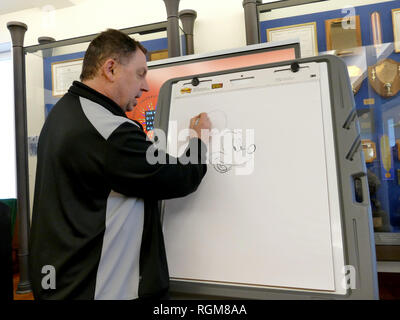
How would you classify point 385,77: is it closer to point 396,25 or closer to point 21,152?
point 396,25

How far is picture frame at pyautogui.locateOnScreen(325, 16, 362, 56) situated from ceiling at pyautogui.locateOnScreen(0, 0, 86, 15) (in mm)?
2003

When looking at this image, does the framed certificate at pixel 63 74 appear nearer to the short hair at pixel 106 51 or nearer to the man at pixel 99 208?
the short hair at pixel 106 51

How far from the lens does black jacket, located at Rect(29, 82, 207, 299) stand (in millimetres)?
742

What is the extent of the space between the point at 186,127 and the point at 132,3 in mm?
1940

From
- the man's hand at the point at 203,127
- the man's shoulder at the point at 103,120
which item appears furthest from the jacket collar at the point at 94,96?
the man's hand at the point at 203,127

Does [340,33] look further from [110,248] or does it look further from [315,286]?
[110,248]

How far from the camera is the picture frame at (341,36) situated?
1710 mm

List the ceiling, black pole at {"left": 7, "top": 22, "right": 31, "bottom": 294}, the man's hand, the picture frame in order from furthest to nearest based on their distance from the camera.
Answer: the ceiling < black pole at {"left": 7, "top": 22, "right": 31, "bottom": 294} < the picture frame < the man's hand

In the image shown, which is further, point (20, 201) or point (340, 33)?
point (20, 201)

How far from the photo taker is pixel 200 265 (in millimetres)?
820

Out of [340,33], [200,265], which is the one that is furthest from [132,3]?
[200,265]

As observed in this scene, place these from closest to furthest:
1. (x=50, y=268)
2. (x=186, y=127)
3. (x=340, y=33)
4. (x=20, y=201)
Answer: (x=50, y=268) < (x=186, y=127) < (x=340, y=33) < (x=20, y=201)

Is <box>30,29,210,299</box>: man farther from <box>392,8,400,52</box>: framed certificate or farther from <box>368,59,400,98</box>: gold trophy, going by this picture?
<box>392,8,400,52</box>: framed certificate

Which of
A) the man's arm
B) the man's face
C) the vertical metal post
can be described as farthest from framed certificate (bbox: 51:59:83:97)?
the man's arm
